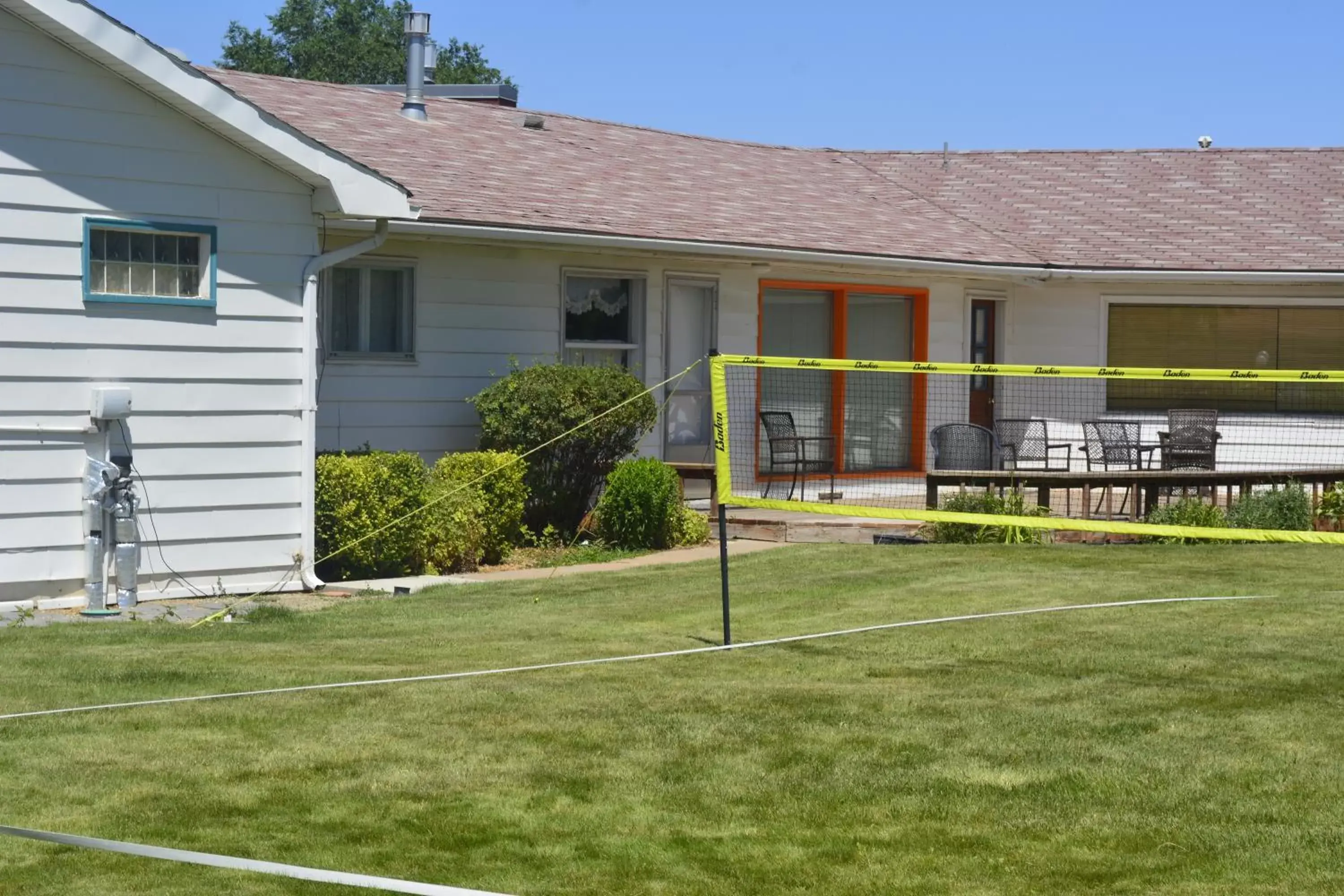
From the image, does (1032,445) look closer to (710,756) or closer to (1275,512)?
(1275,512)

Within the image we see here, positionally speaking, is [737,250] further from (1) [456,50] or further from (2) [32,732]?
(1) [456,50]

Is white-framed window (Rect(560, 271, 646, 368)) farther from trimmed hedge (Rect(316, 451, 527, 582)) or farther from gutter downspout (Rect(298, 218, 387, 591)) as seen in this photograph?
gutter downspout (Rect(298, 218, 387, 591))

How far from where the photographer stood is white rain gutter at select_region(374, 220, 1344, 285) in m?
15.3

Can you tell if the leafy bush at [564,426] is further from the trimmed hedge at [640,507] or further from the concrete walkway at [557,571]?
the concrete walkway at [557,571]

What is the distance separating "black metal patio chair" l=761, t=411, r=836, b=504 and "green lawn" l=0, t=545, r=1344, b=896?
23.3 feet

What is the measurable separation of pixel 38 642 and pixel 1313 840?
7325mm

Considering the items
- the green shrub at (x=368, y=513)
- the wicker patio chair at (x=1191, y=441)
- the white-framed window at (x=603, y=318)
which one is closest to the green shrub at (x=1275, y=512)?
the wicker patio chair at (x=1191, y=441)

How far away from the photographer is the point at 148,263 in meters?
12.4

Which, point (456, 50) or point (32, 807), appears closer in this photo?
point (32, 807)

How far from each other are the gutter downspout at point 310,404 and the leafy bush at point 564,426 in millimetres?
2301

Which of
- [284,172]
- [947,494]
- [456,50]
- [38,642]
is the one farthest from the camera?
[456,50]

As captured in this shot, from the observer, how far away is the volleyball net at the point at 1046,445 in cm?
1587

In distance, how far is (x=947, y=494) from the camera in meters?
16.5

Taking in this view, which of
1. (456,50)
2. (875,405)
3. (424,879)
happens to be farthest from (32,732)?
(456,50)
